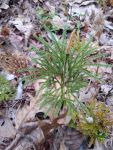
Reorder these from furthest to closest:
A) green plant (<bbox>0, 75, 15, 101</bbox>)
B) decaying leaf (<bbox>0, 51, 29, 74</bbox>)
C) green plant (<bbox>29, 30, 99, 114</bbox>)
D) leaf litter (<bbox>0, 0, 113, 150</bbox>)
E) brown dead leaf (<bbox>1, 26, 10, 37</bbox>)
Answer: brown dead leaf (<bbox>1, 26, 10, 37</bbox>), decaying leaf (<bbox>0, 51, 29, 74</bbox>), green plant (<bbox>0, 75, 15, 101</bbox>), leaf litter (<bbox>0, 0, 113, 150</bbox>), green plant (<bbox>29, 30, 99, 114</bbox>)

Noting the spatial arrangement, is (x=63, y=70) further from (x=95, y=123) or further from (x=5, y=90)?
(x=5, y=90)

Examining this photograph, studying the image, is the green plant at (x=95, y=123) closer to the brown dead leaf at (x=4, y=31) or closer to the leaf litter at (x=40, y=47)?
the leaf litter at (x=40, y=47)

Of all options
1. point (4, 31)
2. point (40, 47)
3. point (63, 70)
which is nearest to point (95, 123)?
point (63, 70)

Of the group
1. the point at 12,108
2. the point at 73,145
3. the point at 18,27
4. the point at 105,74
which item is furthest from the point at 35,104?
the point at 18,27

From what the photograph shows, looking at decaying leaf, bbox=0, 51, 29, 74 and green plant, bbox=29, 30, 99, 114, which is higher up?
green plant, bbox=29, 30, 99, 114

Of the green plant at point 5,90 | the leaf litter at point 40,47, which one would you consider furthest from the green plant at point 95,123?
the green plant at point 5,90

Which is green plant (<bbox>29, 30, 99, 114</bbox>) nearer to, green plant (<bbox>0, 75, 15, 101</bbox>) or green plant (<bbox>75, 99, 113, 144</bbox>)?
green plant (<bbox>75, 99, 113, 144</bbox>)

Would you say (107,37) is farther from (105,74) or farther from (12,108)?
(12,108)

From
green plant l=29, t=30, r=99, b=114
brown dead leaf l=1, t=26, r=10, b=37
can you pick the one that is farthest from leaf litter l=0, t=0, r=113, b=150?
green plant l=29, t=30, r=99, b=114

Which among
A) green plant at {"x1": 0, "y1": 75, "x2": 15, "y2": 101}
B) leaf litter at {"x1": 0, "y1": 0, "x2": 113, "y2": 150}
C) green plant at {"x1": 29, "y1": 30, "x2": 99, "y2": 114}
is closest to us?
green plant at {"x1": 29, "y1": 30, "x2": 99, "y2": 114}
